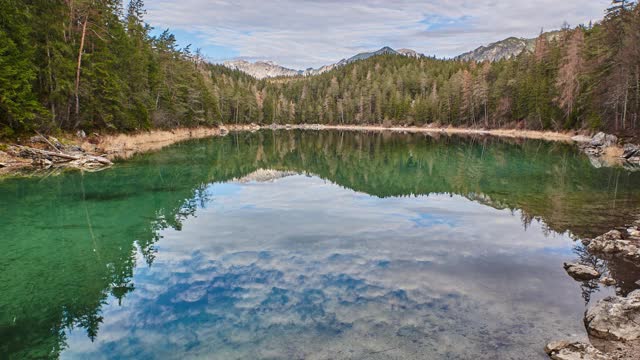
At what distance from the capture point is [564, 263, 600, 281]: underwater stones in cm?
1260

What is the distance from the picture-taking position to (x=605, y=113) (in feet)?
199

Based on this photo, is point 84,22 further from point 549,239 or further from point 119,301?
point 549,239

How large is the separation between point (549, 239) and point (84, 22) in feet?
160

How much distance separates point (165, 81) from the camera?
7806cm

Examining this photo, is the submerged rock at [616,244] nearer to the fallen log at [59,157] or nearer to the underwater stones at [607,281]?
the underwater stones at [607,281]

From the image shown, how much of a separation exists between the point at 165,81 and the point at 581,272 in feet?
252

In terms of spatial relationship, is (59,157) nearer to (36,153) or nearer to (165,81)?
(36,153)

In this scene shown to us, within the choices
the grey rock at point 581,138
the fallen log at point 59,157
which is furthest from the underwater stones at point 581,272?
the grey rock at point 581,138

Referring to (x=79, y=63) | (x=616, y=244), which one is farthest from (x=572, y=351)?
(x=79, y=63)

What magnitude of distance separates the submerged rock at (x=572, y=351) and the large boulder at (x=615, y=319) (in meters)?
1.14

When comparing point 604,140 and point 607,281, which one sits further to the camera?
point 604,140

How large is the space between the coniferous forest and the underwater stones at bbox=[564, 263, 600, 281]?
37778mm

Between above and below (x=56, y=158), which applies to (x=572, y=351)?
below

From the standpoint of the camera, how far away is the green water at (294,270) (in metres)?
8.98
